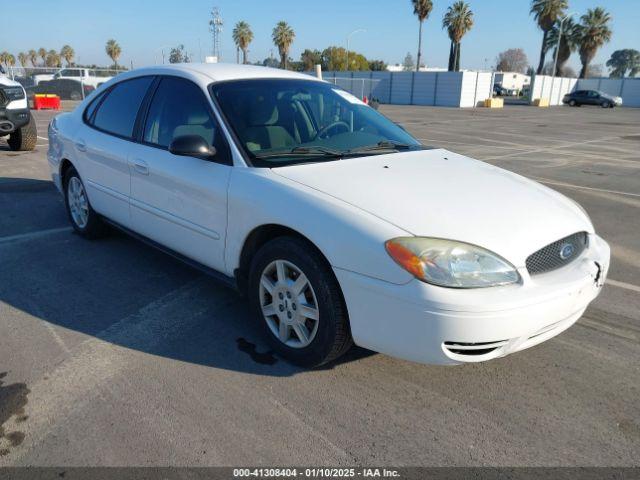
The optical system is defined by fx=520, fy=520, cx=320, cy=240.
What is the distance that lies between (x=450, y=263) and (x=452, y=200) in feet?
1.68

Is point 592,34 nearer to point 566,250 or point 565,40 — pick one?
point 565,40

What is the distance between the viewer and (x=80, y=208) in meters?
5.06

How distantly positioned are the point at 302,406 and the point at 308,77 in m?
2.72

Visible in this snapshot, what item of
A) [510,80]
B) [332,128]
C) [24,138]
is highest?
[510,80]

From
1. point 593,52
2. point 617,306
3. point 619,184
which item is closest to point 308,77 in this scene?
point 617,306

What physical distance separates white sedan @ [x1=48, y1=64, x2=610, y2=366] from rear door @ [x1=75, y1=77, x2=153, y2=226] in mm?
22

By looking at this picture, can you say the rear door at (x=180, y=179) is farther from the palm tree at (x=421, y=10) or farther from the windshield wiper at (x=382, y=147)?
the palm tree at (x=421, y=10)

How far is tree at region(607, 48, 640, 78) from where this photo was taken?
139 meters

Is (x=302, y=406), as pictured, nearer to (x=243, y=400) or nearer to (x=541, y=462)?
(x=243, y=400)

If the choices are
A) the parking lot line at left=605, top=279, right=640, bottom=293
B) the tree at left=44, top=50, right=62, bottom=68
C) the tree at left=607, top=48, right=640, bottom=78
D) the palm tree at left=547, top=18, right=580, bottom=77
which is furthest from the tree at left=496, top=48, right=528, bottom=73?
the parking lot line at left=605, top=279, right=640, bottom=293

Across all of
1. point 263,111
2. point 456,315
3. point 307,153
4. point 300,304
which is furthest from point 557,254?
point 263,111

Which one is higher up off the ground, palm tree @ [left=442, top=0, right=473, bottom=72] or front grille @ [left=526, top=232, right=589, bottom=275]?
palm tree @ [left=442, top=0, right=473, bottom=72]

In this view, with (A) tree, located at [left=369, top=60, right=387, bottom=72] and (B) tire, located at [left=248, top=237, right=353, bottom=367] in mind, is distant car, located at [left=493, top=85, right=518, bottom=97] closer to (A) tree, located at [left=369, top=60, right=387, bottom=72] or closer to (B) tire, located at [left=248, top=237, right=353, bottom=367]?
(A) tree, located at [left=369, top=60, right=387, bottom=72]

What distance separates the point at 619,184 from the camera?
9016 millimetres
